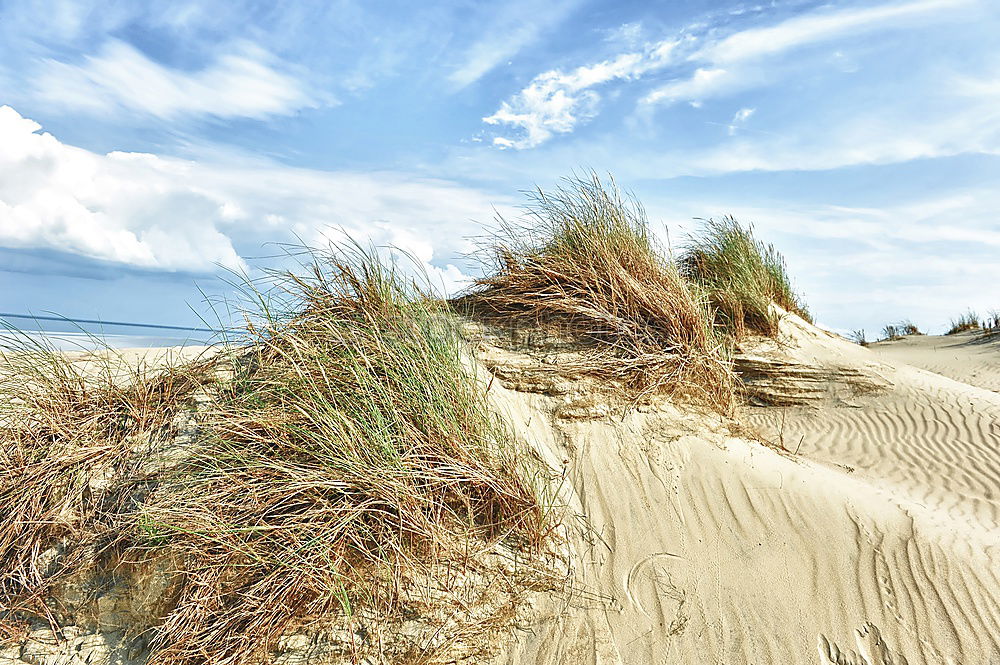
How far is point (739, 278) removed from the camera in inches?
349

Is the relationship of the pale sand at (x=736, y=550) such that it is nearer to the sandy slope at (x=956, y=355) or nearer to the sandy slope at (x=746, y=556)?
the sandy slope at (x=746, y=556)

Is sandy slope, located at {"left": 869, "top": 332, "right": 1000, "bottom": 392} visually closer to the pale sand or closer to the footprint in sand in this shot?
the pale sand

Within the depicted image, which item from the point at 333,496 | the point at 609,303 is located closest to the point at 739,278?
the point at 609,303

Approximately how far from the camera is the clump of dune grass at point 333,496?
3.27 meters

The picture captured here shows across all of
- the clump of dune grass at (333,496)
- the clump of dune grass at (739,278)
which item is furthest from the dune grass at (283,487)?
the clump of dune grass at (739,278)

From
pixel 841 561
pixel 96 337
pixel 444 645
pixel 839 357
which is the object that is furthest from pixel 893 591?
pixel 96 337

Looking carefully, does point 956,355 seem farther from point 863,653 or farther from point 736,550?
point 863,653

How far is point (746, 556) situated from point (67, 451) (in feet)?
15.4

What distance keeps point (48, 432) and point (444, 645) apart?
324 cm

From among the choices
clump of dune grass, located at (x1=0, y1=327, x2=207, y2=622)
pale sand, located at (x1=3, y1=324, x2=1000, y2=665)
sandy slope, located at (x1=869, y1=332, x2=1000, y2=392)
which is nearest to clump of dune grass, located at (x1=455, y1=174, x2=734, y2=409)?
pale sand, located at (x1=3, y1=324, x2=1000, y2=665)

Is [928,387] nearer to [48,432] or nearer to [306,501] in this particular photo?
[306,501]

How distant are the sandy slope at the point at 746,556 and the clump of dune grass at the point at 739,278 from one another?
2.78m

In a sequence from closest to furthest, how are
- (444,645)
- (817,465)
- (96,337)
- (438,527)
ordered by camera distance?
(444,645)
(438,527)
(96,337)
(817,465)

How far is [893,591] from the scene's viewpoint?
4109mm
